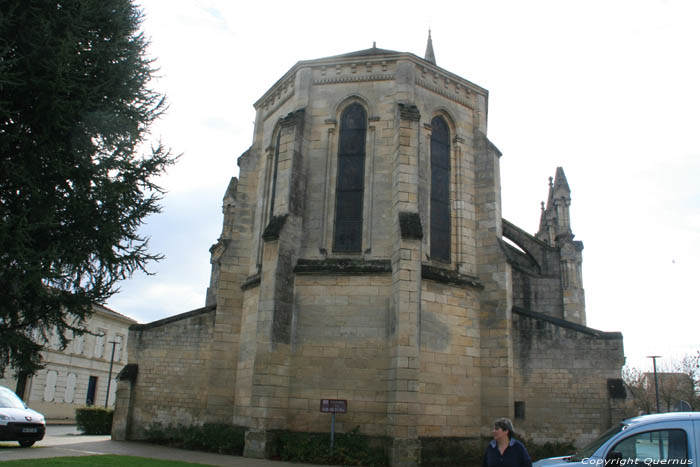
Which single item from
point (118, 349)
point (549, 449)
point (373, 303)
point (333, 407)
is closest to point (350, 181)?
point (373, 303)

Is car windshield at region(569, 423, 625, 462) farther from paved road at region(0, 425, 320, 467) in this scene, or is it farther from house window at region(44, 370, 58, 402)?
house window at region(44, 370, 58, 402)

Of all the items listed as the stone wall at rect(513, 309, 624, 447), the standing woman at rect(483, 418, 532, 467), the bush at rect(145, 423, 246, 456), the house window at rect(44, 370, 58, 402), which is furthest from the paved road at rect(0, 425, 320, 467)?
the house window at rect(44, 370, 58, 402)

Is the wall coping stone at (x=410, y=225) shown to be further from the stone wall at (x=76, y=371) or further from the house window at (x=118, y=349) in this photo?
the house window at (x=118, y=349)

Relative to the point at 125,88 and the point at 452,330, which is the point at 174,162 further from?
the point at 452,330

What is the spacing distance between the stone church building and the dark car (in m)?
3.75

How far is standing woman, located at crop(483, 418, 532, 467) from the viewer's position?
5758 millimetres

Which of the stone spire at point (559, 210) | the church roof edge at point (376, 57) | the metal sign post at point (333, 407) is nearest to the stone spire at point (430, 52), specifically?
the stone spire at point (559, 210)

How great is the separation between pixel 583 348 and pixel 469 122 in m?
8.04

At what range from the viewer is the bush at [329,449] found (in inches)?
516

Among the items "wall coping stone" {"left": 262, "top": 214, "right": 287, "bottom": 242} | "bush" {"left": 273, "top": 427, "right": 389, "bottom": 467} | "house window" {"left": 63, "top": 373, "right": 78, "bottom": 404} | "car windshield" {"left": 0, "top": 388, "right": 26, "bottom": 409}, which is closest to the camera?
"bush" {"left": 273, "top": 427, "right": 389, "bottom": 467}

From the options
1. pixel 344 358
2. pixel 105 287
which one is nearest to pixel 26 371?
pixel 105 287

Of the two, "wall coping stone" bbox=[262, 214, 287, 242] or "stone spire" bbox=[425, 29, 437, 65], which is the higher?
"stone spire" bbox=[425, 29, 437, 65]

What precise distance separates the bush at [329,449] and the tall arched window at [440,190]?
567 centimetres

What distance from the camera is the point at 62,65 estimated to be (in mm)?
10242
